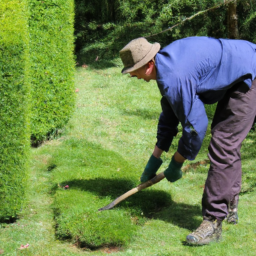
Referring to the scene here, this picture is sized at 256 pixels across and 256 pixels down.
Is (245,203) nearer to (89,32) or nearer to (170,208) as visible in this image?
(170,208)

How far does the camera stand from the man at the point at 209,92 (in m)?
3.17

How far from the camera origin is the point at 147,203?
440 cm

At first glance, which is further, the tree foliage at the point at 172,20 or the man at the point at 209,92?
the tree foliage at the point at 172,20

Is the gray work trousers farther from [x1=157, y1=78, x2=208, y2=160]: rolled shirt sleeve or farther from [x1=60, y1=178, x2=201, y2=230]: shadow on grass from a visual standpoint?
[x1=60, y1=178, x2=201, y2=230]: shadow on grass

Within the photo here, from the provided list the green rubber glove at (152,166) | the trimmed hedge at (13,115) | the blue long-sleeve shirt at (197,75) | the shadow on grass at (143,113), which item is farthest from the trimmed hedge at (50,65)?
the blue long-sleeve shirt at (197,75)

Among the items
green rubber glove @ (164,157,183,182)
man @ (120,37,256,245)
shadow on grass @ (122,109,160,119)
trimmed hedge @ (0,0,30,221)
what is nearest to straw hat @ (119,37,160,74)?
man @ (120,37,256,245)

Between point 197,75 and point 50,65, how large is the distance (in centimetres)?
371

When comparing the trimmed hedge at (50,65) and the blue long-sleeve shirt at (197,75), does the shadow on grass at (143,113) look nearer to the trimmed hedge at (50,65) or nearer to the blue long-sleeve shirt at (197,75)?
the trimmed hedge at (50,65)

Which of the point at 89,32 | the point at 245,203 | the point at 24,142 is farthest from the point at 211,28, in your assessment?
the point at 24,142

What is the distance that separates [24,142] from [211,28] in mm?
6746

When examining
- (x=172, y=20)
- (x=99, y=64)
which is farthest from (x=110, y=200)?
(x=99, y=64)

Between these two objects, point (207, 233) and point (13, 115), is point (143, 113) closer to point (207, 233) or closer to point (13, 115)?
point (13, 115)

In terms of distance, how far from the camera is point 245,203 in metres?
4.27

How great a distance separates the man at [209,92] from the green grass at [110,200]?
43cm
